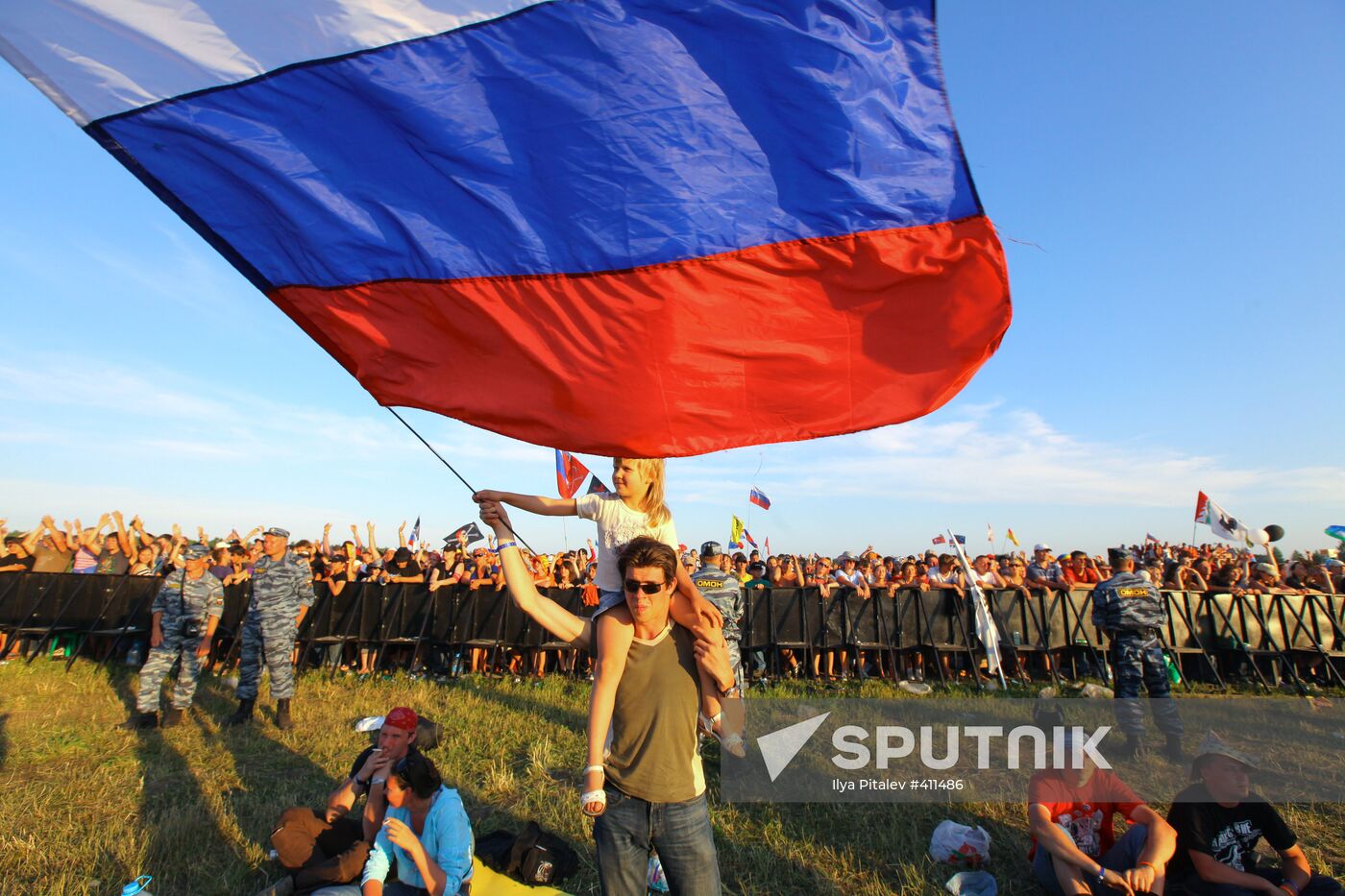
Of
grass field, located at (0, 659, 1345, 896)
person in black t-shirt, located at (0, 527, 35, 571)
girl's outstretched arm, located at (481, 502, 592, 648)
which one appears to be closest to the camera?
girl's outstretched arm, located at (481, 502, 592, 648)

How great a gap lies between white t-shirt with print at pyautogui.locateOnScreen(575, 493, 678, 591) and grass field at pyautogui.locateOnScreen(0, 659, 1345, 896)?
8.31 ft

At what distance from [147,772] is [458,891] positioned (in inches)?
182

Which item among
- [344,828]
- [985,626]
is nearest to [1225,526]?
[985,626]

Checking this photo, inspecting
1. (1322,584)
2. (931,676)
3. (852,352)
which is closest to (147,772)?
(852,352)

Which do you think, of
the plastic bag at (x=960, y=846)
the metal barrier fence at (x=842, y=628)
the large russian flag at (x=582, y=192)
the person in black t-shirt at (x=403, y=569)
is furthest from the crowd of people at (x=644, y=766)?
the person in black t-shirt at (x=403, y=569)

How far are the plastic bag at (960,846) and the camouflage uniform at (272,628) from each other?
288 inches

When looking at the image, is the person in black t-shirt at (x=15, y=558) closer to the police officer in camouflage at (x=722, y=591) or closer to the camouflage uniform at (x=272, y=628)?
the camouflage uniform at (x=272, y=628)

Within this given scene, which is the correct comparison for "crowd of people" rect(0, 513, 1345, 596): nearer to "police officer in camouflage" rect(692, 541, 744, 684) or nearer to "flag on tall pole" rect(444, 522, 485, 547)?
"flag on tall pole" rect(444, 522, 485, 547)

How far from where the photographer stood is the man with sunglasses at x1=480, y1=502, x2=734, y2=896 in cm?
270

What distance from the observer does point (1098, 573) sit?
42.3 feet

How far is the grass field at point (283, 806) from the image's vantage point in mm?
4711

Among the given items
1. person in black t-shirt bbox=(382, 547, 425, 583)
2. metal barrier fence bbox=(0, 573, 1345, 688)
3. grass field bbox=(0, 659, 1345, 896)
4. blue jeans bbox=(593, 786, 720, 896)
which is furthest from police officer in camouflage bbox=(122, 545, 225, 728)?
blue jeans bbox=(593, 786, 720, 896)

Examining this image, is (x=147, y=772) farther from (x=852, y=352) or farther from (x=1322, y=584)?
(x=1322, y=584)

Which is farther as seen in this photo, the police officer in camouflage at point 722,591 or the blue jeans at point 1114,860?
the police officer in camouflage at point 722,591
